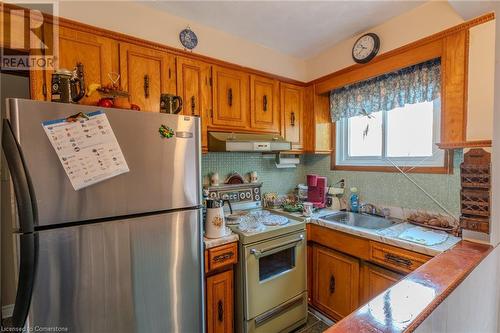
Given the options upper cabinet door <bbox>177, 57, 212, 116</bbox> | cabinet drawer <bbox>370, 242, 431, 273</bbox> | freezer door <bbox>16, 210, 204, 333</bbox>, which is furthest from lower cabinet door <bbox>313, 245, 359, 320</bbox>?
upper cabinet door <bbox>177, 57, 212, 116</bbox>

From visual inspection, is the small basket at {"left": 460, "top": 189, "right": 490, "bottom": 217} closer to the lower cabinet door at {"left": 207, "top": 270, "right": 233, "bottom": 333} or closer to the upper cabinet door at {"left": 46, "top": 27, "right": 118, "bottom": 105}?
the lower cabinet door at {"left": 207, "top": 270, "right": 233, "bottom": 333}

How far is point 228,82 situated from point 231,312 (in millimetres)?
1803

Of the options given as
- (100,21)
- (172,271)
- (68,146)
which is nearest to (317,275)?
(172,271)

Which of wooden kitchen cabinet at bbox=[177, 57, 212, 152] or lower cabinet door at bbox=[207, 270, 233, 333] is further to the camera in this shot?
wooden kitchen cabinet at bbox=[177, 57, 212, 152]

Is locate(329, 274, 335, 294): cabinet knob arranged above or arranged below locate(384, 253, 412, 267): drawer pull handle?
below

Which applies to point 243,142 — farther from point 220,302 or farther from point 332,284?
point 332,284

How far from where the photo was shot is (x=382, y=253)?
157 cm

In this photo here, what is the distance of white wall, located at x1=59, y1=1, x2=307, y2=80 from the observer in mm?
1477

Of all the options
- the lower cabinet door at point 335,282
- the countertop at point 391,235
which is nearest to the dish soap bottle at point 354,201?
the countertop at point 391,235

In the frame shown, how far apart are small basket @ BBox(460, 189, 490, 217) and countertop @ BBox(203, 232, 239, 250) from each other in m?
1.39

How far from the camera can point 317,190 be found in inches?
95.9

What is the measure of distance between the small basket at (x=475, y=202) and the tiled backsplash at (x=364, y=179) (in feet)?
1.35

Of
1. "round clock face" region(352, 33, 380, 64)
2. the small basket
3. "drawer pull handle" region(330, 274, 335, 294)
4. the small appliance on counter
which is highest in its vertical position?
"round clock face" region(352, 33, 380, 64)

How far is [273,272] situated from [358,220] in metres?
0.98
